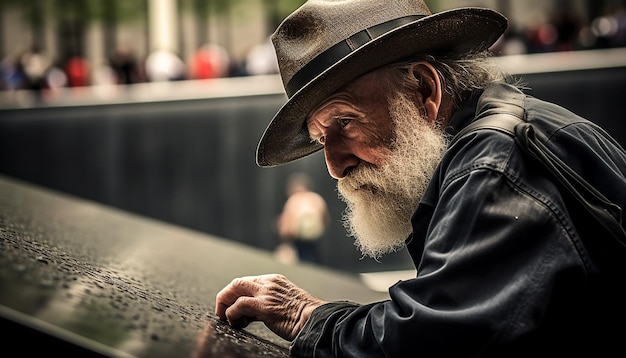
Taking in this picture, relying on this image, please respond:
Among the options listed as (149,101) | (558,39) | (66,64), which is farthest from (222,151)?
(558,39)

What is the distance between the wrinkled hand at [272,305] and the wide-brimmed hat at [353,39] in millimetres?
297

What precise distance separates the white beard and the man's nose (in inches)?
0.7

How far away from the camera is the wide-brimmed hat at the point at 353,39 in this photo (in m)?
1.53


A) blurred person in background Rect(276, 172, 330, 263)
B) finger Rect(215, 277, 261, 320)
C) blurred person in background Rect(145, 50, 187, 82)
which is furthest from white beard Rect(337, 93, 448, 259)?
blurred person in background Rect(145, 50, 187, 82)

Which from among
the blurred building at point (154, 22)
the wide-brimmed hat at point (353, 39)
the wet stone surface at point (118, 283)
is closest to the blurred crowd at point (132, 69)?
the blurred building at point (154, 22)

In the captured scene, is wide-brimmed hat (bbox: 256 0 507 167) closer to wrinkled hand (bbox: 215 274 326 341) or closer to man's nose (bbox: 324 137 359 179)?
man's nose (bbox: 324 137 359 179)

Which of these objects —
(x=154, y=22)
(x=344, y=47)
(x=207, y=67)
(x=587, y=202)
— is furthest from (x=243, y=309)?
(x=154, y=22)

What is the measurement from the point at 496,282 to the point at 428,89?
507mm

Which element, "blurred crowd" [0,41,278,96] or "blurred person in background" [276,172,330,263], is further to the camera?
"blurred crowd" [0,41,278,96]

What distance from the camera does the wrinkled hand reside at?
153cm

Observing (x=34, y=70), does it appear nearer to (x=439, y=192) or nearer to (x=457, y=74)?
(x=457, y=74)

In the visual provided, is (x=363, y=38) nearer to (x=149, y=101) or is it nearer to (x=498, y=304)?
(x=498, y=304)

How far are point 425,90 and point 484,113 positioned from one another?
0.72 ft

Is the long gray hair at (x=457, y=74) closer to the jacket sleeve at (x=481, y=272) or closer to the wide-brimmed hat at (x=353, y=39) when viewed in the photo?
the wide-brimmed hat at (x=353, y=39)
